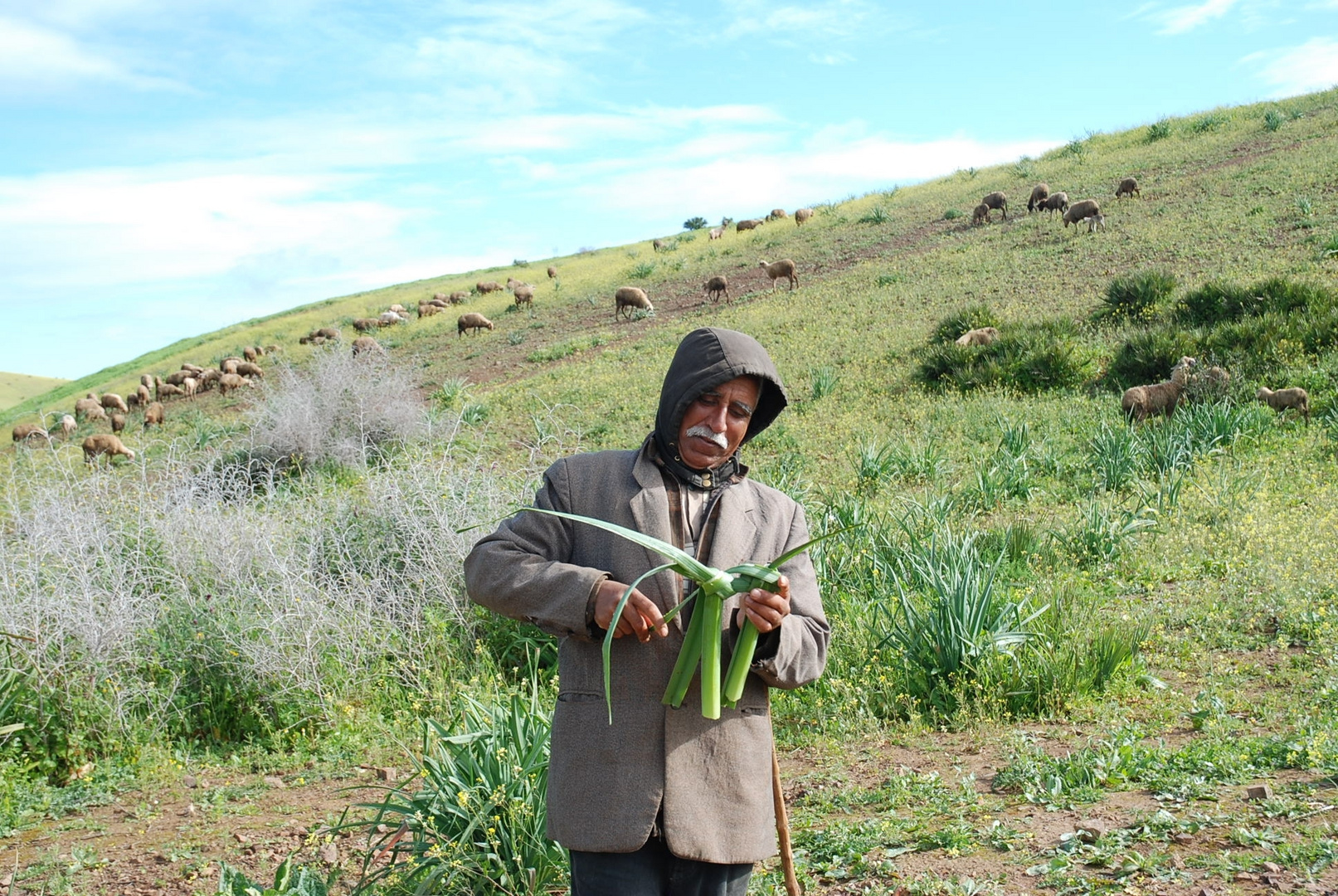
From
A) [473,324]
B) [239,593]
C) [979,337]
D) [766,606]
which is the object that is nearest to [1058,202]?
[979,337]

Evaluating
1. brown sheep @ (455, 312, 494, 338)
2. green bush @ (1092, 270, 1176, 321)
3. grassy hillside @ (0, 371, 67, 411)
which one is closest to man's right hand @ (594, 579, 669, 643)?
green bush @ (1092, 270, 1176, 321)

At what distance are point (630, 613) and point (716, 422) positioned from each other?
19.5 inches

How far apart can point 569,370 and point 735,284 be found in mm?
9395

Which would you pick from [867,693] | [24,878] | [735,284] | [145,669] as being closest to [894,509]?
[867,693]

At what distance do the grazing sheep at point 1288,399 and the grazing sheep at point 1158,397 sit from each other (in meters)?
0.88

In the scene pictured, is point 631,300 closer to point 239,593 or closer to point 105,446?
point 105,446

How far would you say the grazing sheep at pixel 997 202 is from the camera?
27484mm

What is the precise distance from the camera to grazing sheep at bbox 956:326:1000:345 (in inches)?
610

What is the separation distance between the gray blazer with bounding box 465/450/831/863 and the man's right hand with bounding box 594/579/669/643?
40 mm

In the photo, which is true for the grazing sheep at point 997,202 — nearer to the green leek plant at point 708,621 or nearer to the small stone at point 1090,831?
the small stone at point 1090,831

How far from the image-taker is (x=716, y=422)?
7.38 ft

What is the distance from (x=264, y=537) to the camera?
7289mm

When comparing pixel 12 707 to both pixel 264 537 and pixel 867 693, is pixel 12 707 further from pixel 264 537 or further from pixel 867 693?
pixel 867 693

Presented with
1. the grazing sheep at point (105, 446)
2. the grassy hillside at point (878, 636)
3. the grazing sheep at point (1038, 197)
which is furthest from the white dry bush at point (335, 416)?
the grazing sheep at point (1038, 197)
